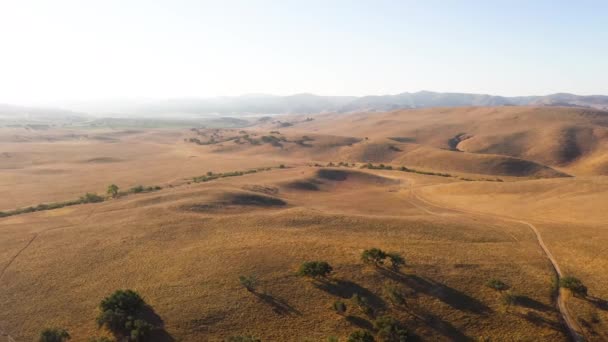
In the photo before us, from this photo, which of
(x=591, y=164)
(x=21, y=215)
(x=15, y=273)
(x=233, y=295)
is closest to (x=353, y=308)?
(x=233, y=295)

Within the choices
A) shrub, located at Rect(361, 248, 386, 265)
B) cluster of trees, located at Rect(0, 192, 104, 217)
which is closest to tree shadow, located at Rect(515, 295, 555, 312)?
shrub, located at Rect(361, 248, 386, 265)

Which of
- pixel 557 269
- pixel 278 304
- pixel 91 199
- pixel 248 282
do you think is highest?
pixel 248 282

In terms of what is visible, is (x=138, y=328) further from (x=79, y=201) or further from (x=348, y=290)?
(x=79, y=201)

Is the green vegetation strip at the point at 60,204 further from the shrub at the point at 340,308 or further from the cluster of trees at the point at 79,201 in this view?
the shrub at the point at 340,308

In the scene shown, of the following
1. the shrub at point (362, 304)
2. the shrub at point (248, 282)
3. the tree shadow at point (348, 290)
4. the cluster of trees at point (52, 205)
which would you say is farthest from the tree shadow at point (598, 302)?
the cluster of trees at point (52, 205)

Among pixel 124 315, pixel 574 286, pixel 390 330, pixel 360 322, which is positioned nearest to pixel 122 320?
pixel 124 315

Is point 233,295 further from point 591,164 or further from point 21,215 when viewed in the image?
point 591,164

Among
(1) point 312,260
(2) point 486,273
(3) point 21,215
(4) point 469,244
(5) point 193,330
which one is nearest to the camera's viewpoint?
(5) point 193,330
